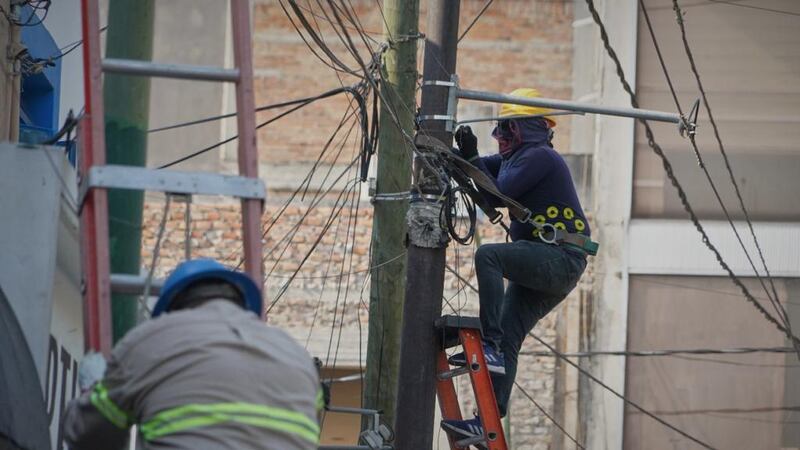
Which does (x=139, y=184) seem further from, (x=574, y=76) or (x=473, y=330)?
(x=574, y=76)

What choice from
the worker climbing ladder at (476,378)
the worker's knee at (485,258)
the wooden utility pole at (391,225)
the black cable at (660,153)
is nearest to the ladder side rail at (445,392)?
the worker climbing ladder at (476,378)

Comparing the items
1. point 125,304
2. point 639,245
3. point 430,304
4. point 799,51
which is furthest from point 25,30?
point 799,51

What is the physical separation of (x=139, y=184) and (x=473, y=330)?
10.5ft

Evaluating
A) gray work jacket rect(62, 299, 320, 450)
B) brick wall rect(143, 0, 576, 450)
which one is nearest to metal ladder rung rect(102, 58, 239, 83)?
gray work jacket rect(62, 299, 320, 450)

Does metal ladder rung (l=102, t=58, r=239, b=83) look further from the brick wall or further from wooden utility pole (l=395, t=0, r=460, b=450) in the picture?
the brick wall

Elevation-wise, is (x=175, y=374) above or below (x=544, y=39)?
below

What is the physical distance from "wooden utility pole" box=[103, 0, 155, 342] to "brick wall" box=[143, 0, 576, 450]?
10199mm

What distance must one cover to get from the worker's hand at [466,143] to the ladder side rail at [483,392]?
1.02 metres

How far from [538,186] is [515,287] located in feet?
1.99

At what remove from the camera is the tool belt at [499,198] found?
293 inches

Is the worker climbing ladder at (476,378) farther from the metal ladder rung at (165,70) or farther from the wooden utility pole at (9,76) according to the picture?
the metal ladder rung at (165,70)

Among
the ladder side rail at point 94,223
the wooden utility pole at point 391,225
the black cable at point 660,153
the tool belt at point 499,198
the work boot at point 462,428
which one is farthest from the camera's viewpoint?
the black cable at point 660,153

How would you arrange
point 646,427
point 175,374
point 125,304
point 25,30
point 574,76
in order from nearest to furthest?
point 175,374 < point 125,304 < point 25,30 < point 646,427 < point 574,76

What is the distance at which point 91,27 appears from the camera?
476cm
